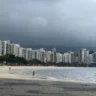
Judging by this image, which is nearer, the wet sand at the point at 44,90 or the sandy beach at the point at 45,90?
the wet sand at the point at 44,90

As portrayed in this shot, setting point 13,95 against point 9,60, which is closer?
point 13,95

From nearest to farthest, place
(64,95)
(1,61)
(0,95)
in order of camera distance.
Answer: (0,95)
(64,95)
(1,61)

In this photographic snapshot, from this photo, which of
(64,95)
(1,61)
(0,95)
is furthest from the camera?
(1,61)

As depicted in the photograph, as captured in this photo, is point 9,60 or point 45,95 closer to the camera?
point 45,95

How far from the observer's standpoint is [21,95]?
19.7 meters

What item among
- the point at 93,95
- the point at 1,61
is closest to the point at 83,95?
the point at 93,95

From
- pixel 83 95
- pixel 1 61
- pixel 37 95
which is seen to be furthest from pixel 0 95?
pixel 1 61

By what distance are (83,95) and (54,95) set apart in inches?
82.8

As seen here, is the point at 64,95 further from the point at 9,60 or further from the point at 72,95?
the point at 9,60

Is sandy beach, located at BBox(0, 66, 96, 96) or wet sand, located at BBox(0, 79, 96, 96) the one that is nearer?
wet sand, located at BBox(0, 79, 96, 96)

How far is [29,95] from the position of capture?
65.4ft

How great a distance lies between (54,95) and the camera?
2008cm

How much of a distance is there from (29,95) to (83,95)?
369cm

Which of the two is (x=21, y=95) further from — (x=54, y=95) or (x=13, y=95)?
(x=54, y=95)
